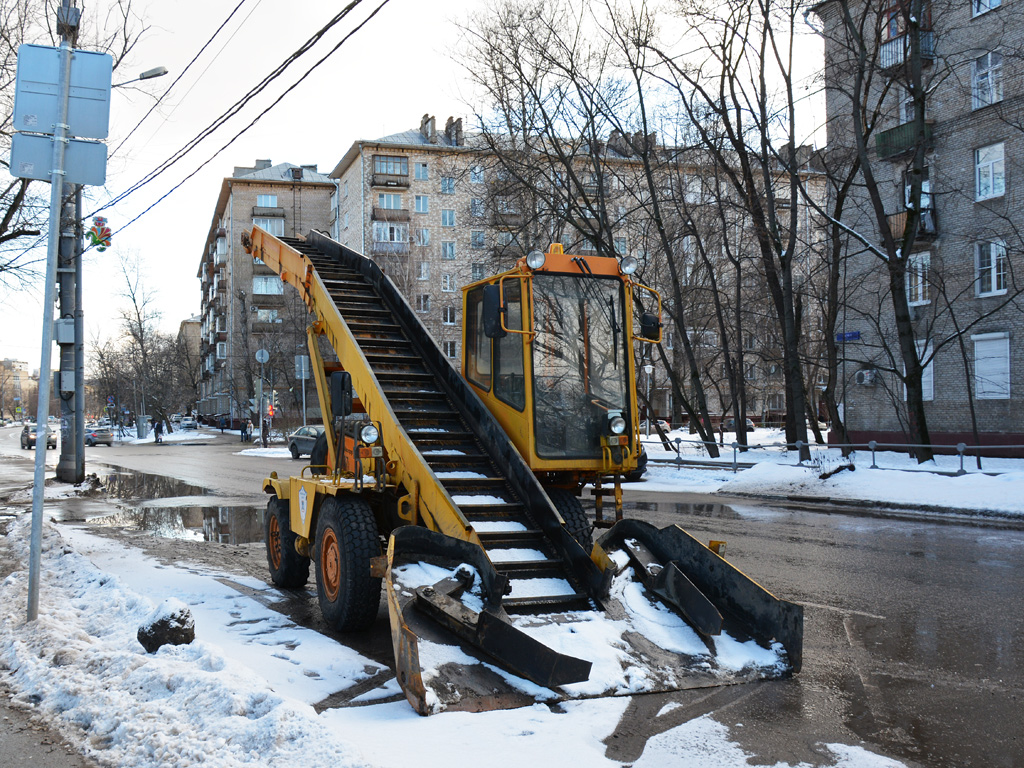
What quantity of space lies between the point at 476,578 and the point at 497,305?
2.30 metres

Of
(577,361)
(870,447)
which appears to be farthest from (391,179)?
(577,361)

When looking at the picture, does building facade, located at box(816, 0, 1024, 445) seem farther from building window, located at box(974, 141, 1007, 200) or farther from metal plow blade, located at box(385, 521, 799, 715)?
metal plow blade, located at box(385, 521, 799, 715)

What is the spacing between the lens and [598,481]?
746 cm

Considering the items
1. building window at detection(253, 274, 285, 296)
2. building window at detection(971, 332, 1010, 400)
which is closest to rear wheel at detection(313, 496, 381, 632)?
building window at detection(971, 332, 1010, 400)

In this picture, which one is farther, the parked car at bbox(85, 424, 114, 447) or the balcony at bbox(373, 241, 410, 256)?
the balcony at bbox(373, 241, 410, 256)

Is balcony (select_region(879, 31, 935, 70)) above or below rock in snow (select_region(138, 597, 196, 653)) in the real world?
above

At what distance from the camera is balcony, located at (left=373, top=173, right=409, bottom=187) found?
6097 cm

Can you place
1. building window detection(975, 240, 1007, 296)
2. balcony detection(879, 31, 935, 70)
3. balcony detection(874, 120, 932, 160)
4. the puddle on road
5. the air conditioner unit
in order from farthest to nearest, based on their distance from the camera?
the air conditioner unit
balcony detection(874, 120, 932, 160)
balcony detection(879, 31, 935, 70)
building window detection(975, 240, 1007, 296)
the puddle on road

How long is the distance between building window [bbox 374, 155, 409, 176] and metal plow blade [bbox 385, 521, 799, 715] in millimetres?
58572

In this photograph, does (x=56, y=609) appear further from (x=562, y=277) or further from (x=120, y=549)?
(x=562, y=277)

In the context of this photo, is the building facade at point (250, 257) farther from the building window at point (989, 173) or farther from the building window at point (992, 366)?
the building window at point (992, 366)

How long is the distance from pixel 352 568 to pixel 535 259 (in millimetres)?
2897

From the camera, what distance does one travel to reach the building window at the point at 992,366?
25.3 metres

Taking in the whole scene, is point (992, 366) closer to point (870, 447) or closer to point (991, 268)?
point (991, 268)
